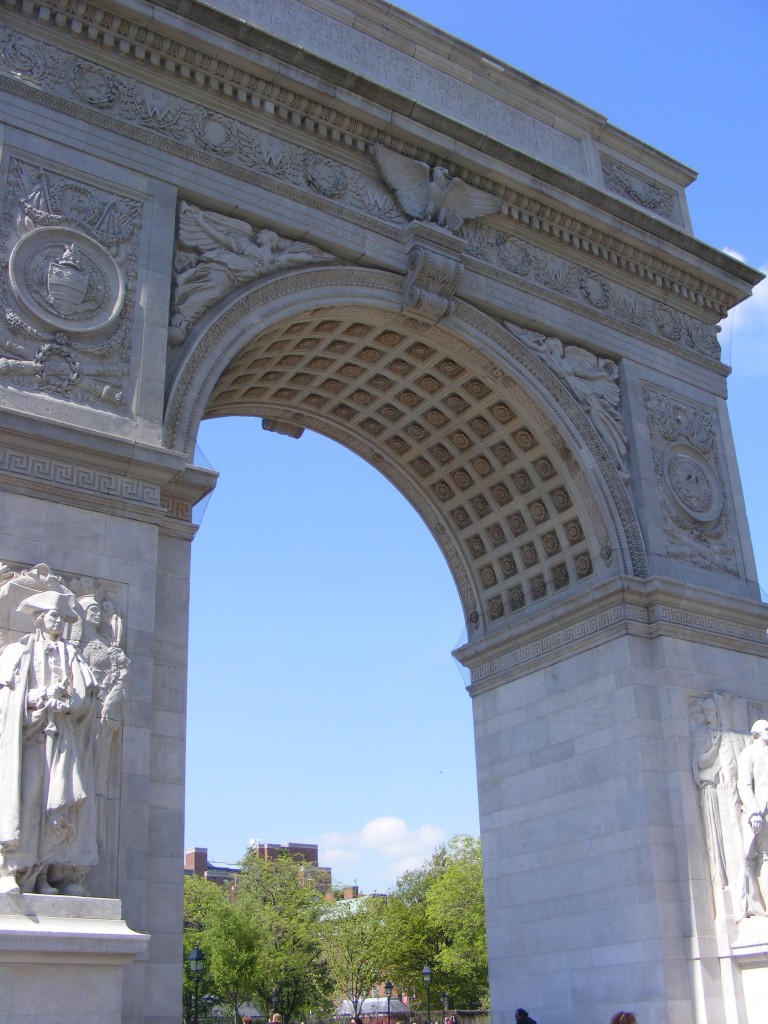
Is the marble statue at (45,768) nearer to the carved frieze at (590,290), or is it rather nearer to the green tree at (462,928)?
the carved frieze at (590,290)

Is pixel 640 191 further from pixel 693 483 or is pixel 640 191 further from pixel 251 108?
pixel 251 108

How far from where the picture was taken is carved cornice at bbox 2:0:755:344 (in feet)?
54.7

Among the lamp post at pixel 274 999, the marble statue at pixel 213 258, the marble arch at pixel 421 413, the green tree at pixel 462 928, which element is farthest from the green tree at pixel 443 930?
the marble statue at pixel 213 258

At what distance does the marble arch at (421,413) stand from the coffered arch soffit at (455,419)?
0.24 feet

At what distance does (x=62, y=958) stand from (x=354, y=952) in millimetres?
45017

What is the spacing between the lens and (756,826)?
17922 millimetres

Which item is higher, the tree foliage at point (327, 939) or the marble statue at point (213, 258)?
the marble statue at point (213, 258)

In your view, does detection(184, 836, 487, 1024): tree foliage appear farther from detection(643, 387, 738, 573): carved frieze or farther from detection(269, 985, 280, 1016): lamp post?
detection(643, 387, 738, 573): carved frieze

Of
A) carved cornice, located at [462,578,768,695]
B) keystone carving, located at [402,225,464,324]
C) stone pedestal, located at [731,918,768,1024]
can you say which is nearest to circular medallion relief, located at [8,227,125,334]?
keystone carving, located at [402,225,464,324]

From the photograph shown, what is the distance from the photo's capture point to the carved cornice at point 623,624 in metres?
19.5

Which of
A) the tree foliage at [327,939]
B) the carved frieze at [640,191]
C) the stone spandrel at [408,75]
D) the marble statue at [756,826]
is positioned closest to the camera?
the marble statue at [756,826]

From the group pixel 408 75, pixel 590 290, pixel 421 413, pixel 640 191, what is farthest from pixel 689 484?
pixel 408 75

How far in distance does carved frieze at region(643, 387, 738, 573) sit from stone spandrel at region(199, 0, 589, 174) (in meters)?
5.54

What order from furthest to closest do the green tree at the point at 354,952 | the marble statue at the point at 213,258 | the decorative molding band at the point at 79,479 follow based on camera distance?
the green tree at the point at 354,952, the marble statue at the point at 213,258, the decorative molding band at the point at 79,479
